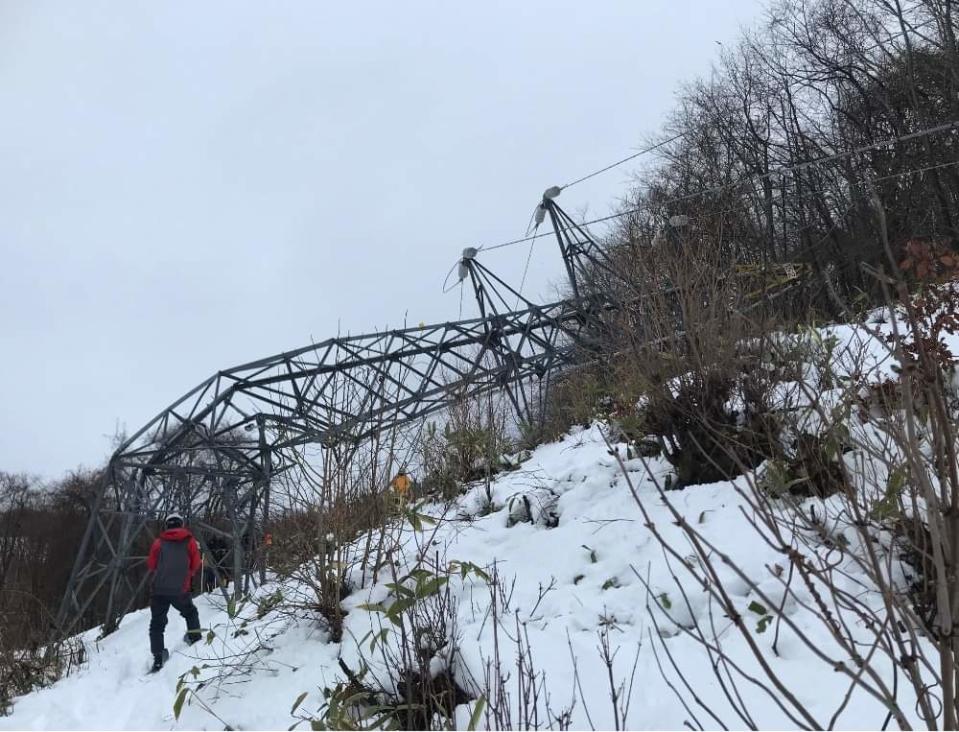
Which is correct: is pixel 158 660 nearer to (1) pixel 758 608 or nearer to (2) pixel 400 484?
(2) pixel 400 484

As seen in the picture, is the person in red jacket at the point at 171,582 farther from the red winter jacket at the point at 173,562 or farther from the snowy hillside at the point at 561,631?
the snowy hillside at the point at 561,631

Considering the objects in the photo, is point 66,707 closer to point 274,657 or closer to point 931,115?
point 274,657

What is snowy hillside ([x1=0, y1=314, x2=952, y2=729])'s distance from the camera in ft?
8.67

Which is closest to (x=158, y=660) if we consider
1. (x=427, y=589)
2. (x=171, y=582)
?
(x=171, y=582)

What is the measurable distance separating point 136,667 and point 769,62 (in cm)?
1868

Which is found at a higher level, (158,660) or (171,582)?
(171,582)

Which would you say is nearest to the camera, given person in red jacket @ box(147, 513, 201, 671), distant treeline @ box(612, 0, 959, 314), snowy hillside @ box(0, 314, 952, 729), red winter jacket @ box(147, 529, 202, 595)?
snowy hillside @ box(0, 314, 952, 729)

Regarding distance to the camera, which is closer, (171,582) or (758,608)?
(758,608)

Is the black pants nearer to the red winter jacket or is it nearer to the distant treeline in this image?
the red winter jacket

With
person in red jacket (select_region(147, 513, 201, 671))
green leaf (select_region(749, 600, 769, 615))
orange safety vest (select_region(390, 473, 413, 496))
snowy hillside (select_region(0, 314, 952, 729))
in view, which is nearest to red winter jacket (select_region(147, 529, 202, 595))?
person in red jacket (select_region(147, 513, 201, 671))

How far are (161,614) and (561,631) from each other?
4570 millimetres

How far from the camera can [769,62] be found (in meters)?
16.8

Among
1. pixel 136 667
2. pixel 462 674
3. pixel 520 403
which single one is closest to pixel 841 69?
pixel 520 403

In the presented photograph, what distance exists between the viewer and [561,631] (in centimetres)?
349
